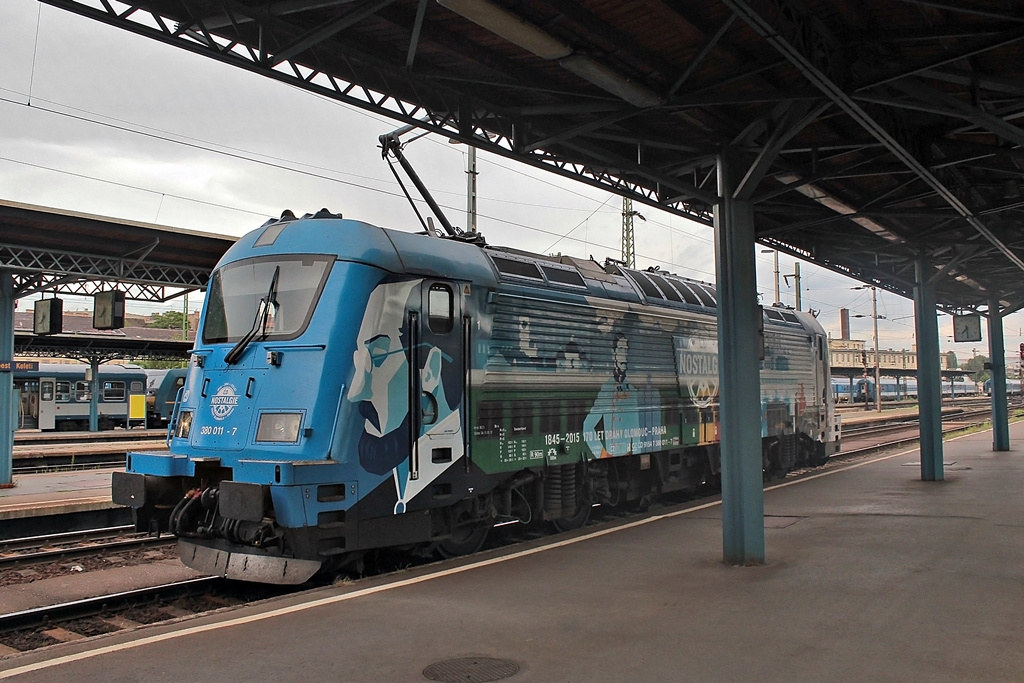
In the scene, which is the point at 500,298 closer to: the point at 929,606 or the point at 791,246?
the point at 929,606

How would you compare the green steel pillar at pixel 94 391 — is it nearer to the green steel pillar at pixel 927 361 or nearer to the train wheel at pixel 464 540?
the train wheel at pixel 464 540

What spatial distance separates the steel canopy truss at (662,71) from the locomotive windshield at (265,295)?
1.78m

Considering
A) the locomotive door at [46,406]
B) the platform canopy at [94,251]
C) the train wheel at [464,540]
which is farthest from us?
the locomotive door at [46,406]

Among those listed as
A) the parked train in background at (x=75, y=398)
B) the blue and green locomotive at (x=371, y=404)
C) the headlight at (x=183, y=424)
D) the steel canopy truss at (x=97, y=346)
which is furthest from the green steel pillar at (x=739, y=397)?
the parked train in background at (x=75, y=398)

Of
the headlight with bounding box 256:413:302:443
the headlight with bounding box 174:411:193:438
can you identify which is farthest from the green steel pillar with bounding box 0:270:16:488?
the headlight with bounding box 256:413:302:443

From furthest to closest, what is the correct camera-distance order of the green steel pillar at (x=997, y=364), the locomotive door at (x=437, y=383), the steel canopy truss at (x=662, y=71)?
the green steel pillar at (x=997, y=364)
the locomotive door at (x=437, y=383)
the steel canopy truss at (x=662, y=71)

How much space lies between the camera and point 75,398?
123 feet

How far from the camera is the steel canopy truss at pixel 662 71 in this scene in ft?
22.1

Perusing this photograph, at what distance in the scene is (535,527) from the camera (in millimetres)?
11211

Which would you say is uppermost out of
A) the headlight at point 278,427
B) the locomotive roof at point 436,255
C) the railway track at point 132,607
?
the locomotive roof at point 436,255

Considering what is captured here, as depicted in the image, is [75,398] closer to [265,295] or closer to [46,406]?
[46,406]

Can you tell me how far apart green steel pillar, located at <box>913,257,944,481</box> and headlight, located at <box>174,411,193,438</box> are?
42.1ft

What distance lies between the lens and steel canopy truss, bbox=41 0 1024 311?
265 inches

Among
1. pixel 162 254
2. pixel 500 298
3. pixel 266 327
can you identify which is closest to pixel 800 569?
pixel 500 298
